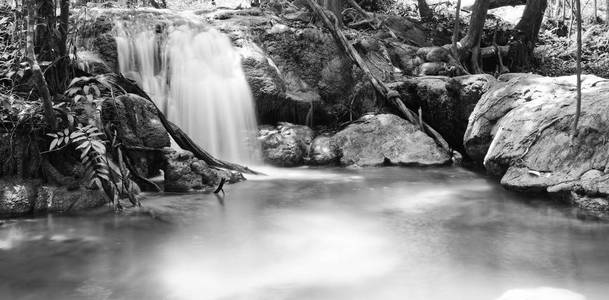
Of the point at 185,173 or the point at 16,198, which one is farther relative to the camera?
the point at 185,173

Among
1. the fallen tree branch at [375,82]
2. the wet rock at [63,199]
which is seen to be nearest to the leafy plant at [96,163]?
the wet rock at [63,199]

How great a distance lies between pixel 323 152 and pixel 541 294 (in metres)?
6.12

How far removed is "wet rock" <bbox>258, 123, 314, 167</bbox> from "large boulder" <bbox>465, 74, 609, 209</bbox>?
3.19 meters

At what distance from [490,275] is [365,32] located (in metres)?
10.6

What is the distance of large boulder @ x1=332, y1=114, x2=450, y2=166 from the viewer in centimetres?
889

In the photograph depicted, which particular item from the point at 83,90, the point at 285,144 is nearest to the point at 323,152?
the point at 285,144

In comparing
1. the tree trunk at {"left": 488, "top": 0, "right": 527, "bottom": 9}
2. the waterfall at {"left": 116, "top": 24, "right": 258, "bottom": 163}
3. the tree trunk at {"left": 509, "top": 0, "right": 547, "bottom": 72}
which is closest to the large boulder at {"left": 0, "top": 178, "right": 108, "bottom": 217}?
the waterfall at {"left": 116, "top": 24, "right": 258, "bottom": 163}

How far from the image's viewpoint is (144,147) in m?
6.44

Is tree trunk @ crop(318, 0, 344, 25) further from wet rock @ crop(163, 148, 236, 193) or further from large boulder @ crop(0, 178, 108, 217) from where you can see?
large boulder @ crop(0, 178, 108, 217)

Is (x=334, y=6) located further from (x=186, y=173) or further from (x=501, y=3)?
(x=186, y=173)

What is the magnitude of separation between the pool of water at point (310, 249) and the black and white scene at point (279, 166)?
24 mm

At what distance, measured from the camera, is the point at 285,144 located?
30.3 feet

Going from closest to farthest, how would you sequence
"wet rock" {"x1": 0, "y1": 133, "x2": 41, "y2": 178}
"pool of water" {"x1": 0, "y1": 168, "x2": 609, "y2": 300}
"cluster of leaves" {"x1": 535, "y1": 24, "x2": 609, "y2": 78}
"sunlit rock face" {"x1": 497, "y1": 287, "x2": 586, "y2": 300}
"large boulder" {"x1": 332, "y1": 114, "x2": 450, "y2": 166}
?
1. "sunlit rock face" {"x1": 497, "y1": 287, "x2": 586, "y2": 300}
2. "pool of water" {"x1": 0, "y1": 168, "x2": 609, "y2": 300}
3. "wet rock" {"x1": 0, "y1": 133, "x2": 41, "y2": 178}
4. "large boulder" {"x1": 332, "y1": 114, "x2": 450, "y2": 166}
5. "cluster of leaves" {"x1": 535, "y1": 24, "x2": 609, "y2": 78}

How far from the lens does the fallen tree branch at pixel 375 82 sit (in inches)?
375
